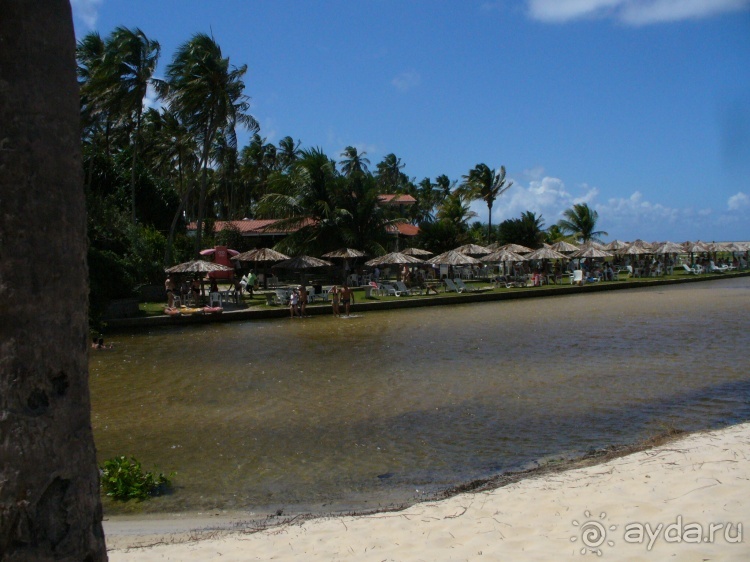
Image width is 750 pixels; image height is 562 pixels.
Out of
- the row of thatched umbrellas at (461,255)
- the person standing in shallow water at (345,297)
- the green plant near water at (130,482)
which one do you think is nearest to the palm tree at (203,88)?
the row of thatched umbrellas at (461,255)

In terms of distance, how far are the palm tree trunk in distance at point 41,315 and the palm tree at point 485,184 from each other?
208ft

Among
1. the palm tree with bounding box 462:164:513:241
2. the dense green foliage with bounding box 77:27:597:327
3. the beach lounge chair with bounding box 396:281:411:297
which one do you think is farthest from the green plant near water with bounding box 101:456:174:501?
the palm tree with bounding box 462:164:513:241

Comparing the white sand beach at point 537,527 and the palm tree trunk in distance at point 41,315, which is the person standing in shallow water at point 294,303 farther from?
the palm tree trunk in distance at point 41,315

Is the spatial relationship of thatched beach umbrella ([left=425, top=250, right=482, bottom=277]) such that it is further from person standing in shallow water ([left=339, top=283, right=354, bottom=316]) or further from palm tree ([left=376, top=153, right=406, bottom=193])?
palm tree ([left=376, top=153, right=406, bottom=193])

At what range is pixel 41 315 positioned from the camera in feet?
8.09

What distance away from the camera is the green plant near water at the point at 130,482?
7129mm

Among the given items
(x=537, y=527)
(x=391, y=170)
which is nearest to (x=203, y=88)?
(x=537, y=527)

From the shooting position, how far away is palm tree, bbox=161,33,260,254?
34.1 metres

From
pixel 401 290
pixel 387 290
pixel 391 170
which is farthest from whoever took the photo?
pixel 391 170

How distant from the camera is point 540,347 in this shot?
1669 cm

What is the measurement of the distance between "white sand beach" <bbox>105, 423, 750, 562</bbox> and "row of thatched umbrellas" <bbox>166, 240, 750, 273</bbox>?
2183 cm

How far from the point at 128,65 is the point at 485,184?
38913 mm

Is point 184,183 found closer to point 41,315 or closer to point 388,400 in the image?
point 388,400

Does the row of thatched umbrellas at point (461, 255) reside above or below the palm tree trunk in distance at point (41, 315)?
above
